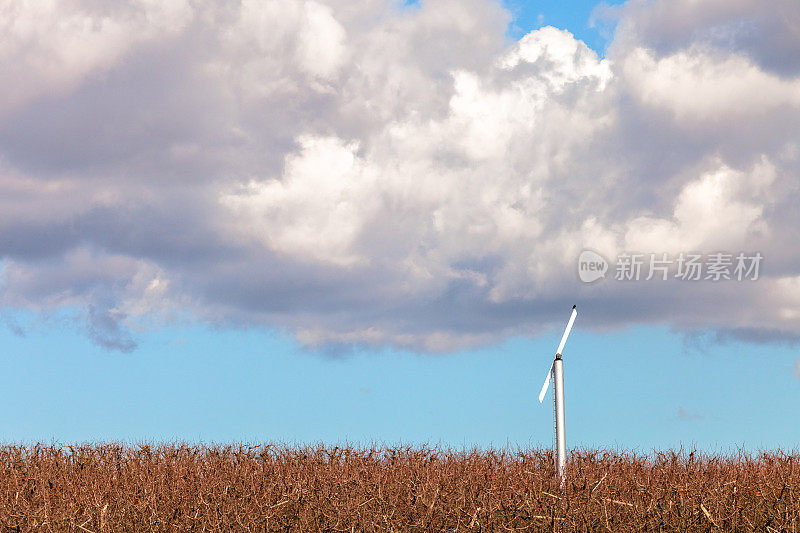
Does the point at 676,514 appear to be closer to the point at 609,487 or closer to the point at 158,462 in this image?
the point at 609,487

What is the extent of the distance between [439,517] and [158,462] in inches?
419

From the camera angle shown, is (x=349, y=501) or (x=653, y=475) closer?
(x=349, y=501)

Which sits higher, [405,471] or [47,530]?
[405,471]

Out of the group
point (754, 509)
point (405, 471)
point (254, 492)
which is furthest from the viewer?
point (405, 471)

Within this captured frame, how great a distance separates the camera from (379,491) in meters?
14.6

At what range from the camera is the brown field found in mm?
12797

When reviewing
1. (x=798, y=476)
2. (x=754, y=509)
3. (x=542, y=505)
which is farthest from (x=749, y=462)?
(x=542, y=505)

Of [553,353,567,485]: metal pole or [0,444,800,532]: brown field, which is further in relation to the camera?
[553,353,567,485]: metal pole

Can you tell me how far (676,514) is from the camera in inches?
523

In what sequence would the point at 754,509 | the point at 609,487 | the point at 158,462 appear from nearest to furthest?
the point at 754,509 < the point at 609,487 < the point at 158,462

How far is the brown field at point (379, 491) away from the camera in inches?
504

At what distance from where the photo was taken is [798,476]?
60.8 ft

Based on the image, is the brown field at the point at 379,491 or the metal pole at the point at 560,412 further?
the metal pole at the point at 560,412

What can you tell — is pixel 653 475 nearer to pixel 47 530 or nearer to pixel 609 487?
pixel 609 487
